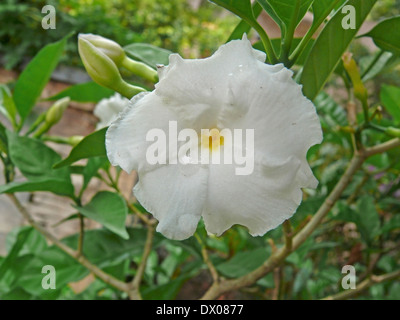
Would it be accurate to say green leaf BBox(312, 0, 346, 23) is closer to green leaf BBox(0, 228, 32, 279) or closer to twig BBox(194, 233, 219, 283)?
twig BBox(194, 233, 219, 283)

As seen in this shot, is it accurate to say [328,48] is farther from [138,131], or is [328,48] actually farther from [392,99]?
[392,99]

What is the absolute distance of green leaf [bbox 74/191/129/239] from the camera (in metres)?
0.58

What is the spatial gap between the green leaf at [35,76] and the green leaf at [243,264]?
0.46 meters

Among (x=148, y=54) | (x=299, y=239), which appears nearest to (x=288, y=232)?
(x=299, y=239)

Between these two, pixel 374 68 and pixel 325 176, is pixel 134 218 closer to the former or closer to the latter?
pixel 325 176

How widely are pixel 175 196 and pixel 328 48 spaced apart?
25cm

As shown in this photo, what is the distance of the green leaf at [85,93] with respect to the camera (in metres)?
0.79

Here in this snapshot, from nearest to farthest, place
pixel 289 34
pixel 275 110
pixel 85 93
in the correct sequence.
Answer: pixel 275 110 < pixel 289 34 < pixel 85 93

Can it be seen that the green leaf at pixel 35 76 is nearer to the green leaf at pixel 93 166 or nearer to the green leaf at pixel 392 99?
the green leaf at pixel 93 166

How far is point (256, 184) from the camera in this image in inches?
13.9

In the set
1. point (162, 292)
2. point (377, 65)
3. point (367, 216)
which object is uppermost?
point (377, 65)

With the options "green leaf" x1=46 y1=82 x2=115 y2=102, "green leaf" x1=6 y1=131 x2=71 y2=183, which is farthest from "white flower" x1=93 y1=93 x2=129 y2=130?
"green leaf" x1=6 y1=131 x2=71 y2=183

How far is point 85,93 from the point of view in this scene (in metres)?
0.80
